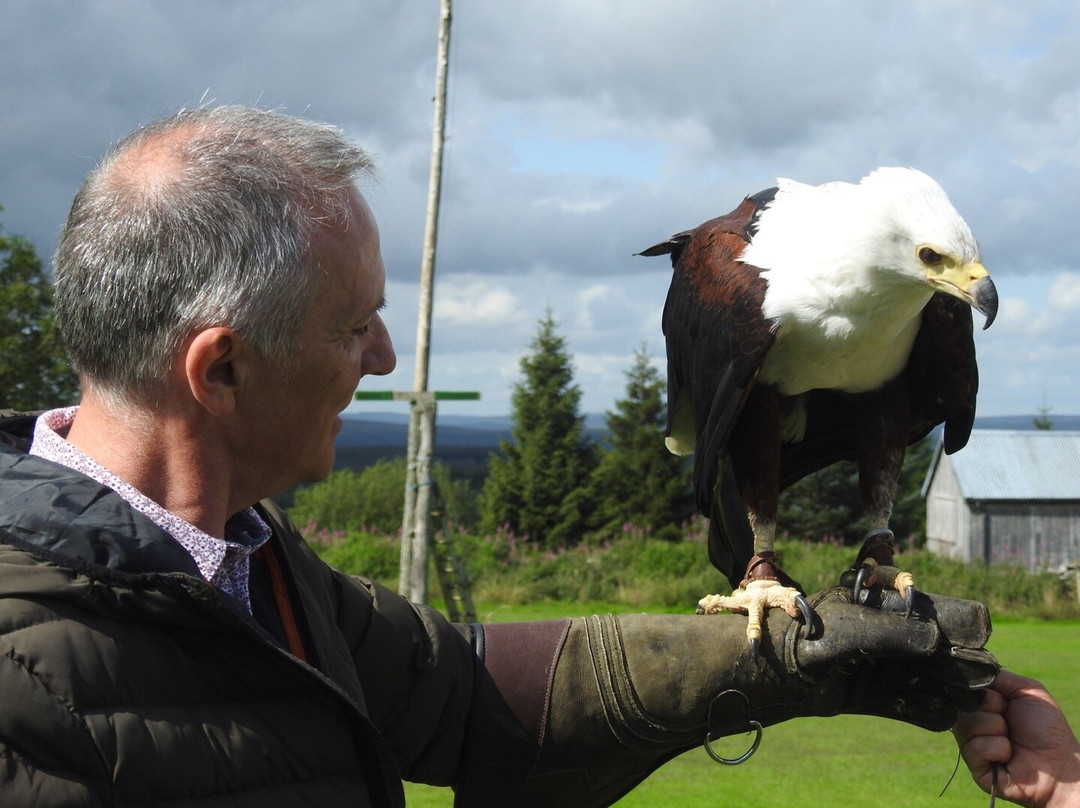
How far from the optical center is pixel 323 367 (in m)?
1.53

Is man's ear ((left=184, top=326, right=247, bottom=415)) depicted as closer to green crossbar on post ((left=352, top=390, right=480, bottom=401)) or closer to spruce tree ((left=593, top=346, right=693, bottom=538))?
green crossbar on post ((left=352, top=390, right=480, bottom=401))

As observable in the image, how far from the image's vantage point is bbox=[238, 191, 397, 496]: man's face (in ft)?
4.93

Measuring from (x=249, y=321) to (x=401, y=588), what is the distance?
25.7 ft

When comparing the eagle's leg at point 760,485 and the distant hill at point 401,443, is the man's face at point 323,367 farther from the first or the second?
the distant hill at point 401,443

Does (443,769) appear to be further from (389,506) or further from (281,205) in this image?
(389,506)

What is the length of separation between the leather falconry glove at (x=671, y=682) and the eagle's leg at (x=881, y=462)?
0.27 m

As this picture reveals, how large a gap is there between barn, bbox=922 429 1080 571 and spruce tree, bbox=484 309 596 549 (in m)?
7.22

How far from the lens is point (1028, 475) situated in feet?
63.6

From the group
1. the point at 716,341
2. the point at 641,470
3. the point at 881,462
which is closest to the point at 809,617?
the point at 881,462

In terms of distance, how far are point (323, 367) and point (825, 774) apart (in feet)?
16.3

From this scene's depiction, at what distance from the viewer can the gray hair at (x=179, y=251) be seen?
1373mm

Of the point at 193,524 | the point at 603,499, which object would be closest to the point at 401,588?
the point at 193,524

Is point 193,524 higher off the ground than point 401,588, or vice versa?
point 193,524

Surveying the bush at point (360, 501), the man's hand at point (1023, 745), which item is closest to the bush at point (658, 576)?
the man's hand at point (1023, 745)
